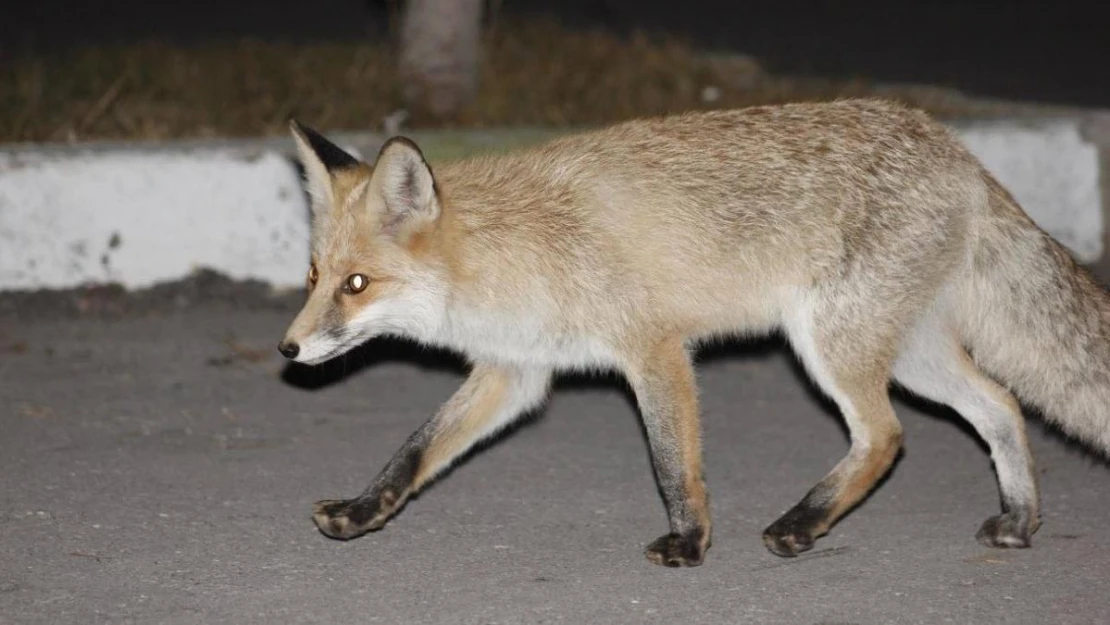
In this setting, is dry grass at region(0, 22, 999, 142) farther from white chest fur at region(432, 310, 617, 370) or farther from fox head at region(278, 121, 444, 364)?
fox head at region(278, 121, 444, 364)

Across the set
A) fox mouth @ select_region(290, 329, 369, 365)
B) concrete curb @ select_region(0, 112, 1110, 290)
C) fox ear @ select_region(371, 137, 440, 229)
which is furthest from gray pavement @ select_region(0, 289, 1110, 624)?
fox ear @ select_region(371, 137, 440, 229)

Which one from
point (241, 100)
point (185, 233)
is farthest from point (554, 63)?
point (185, 233)

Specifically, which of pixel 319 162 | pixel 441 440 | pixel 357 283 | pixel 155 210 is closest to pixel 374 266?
pixel 357 283

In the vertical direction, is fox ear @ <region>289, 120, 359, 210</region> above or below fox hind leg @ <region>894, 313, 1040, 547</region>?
above

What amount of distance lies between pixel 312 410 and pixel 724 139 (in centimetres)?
217

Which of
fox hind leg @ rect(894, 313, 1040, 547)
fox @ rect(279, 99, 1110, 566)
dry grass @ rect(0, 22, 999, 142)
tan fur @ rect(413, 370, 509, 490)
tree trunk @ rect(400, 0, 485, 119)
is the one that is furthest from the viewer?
tree trunk @ rect(400, 0, 485, 119)

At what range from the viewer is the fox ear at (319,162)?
16.0 feet

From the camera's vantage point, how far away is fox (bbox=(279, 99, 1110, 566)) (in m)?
4.66

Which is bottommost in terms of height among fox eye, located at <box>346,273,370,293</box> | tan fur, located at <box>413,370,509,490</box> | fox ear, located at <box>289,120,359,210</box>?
tan fur, located at <box>413,370,509,490</box>

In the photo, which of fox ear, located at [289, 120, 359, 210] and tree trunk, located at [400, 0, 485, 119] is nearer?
fox ear, located at [289, 120, 359, 210]

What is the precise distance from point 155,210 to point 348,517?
3.12 m

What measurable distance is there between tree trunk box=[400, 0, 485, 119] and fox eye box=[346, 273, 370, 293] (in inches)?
171

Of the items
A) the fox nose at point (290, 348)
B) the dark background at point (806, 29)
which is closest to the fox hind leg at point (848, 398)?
the fox nose at point (290, 348)

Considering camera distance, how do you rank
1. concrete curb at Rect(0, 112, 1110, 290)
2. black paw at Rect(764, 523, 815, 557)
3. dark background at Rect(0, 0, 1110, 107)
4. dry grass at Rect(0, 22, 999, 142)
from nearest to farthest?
black paw at Rect(764, 523, 815, 557)
concrete curb at Rect(0, 112, 1110, 290)
dry grass at Rect(0, 22, 999, 142)
dark background at Rect(0, 0, 1110, 107)
